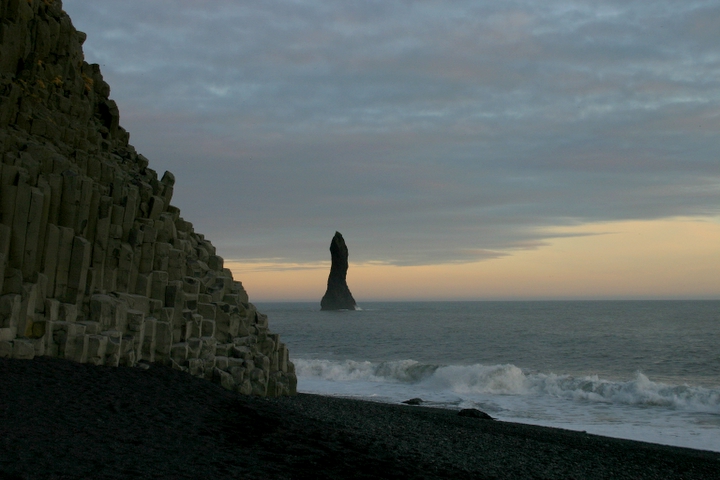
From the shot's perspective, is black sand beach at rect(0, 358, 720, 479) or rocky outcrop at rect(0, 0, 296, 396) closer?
black sand beach at rect(0, 358, 720, 479)

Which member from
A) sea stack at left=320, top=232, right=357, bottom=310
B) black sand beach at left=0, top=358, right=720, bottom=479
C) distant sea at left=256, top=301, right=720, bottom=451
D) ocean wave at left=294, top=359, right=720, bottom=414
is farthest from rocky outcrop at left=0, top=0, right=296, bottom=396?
sea stack at left=320, top=232, right=357, bottom=310

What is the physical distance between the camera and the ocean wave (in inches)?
1126

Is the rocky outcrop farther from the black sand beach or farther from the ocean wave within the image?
the ocean wave

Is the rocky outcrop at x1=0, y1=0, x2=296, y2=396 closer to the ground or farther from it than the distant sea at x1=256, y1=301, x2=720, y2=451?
farther from it

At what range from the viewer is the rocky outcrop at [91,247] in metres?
15.8

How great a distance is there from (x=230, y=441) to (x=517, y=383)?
2433 centimetres

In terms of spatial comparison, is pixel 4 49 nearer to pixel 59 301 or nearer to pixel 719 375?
pixel 59 301

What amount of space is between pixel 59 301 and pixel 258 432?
21.4 feet

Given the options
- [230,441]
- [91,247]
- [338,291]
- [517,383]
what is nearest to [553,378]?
[517,383]

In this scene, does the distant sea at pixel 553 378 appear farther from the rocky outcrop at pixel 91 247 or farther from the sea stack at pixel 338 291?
the sea stack at pixel 338 291

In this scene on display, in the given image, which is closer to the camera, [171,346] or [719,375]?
[171,346]

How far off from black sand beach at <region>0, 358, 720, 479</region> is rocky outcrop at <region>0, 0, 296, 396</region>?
110 centimetres

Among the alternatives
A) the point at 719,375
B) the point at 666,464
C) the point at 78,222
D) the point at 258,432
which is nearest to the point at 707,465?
the point at 666,464

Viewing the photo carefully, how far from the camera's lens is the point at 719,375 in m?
39.5
